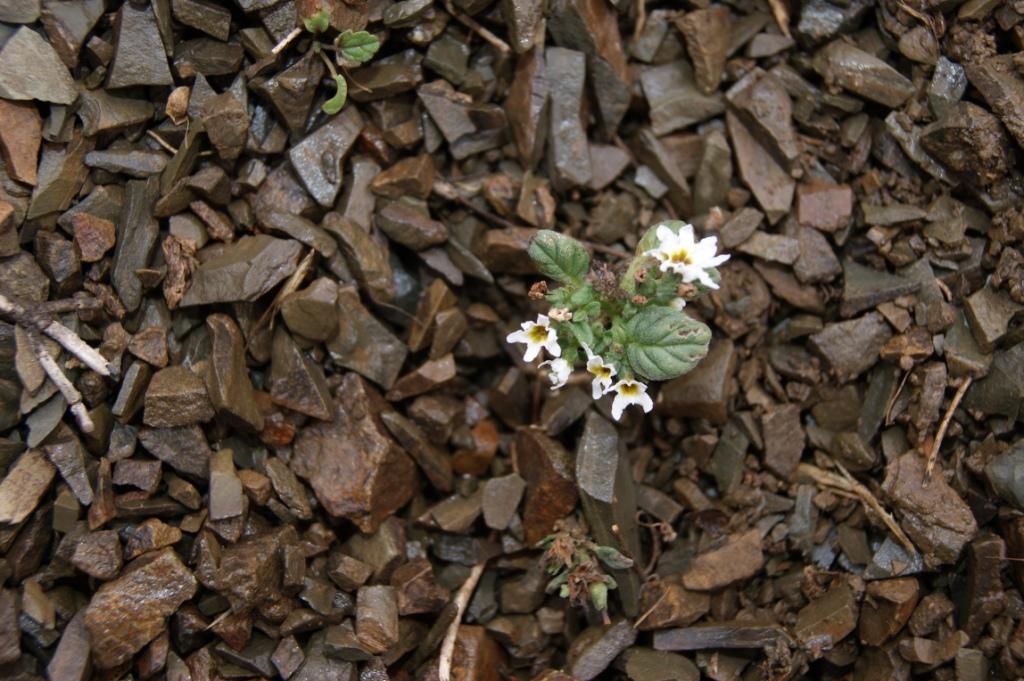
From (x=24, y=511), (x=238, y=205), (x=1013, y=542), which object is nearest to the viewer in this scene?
(x=24, y=511)

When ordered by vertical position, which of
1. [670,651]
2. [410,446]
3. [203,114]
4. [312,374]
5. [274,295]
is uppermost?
[203,114]

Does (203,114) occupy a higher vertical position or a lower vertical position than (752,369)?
higher

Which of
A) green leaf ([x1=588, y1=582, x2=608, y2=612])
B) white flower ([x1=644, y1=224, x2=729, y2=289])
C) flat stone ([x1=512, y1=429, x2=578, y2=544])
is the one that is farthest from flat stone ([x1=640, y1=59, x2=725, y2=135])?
green leaf ([x1=588, y1=582, x2=608, y2=612])

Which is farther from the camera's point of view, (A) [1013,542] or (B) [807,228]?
(B) [807,228]

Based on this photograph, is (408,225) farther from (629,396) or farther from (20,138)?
(20,138)

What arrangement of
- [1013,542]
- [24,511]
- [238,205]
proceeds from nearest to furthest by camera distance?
[24,511] → [1013,542] → [238,205]

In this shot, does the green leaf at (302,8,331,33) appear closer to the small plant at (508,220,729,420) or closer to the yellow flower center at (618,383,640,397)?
the small plant at (508,220,729,420)

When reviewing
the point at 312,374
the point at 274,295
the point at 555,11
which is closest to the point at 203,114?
the point at 274,295

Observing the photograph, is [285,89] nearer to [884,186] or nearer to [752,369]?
[752,369]
